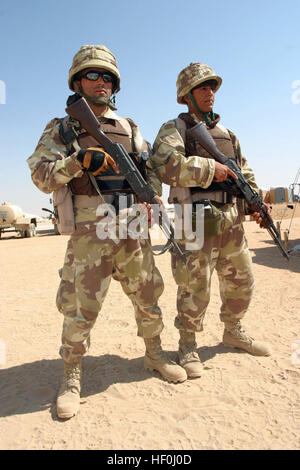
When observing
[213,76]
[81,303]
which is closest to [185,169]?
[213,76]

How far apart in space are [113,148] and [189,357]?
72.6 inches

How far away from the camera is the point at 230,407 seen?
7.41ft

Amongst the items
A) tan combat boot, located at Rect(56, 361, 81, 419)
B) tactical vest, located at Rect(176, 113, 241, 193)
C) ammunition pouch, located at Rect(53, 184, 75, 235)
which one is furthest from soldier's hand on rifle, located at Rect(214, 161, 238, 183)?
tan combat boot, located at Rect(56, 361, 81, 419)

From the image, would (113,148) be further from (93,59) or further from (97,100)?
(93,59)

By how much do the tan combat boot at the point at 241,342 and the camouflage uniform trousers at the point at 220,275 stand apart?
0.10 m

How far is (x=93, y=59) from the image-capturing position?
2.40 metres

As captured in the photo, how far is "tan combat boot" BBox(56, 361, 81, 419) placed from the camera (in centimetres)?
224

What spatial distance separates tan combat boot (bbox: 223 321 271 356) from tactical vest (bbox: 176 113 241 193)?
4.40 ft

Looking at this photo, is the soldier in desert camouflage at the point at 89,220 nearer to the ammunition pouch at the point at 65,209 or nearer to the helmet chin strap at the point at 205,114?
the ammunition pouch at the point at 65,209

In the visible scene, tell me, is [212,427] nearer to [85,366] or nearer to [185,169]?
[85,366]

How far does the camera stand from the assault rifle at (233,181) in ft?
8.96

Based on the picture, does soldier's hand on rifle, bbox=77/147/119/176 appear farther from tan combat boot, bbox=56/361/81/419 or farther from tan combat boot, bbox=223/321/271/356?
tan combat boot, bbox=223/321/271/356

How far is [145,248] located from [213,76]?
1581 millimetres

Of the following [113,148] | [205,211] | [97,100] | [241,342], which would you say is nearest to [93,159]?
[113,148]
